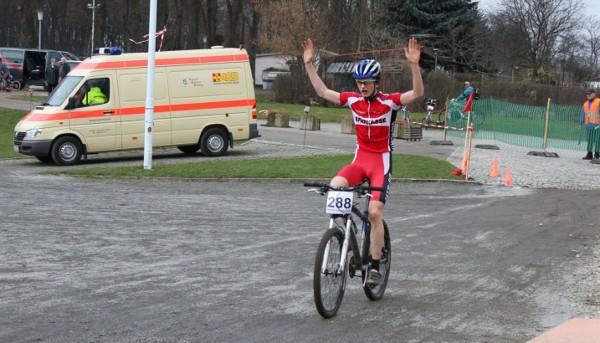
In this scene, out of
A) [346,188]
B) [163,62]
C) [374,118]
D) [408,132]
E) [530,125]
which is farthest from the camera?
[408,132]

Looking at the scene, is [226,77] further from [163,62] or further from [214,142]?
[214,142]

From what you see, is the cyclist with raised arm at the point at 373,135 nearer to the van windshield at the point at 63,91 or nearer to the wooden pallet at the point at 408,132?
the van windshield at the point at 63,91

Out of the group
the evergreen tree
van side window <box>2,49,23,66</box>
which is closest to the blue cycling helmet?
van side window <box>2,49,23,66</box>

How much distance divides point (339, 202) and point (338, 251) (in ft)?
1.34

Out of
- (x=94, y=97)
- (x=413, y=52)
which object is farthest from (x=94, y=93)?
(x=413, y=52)

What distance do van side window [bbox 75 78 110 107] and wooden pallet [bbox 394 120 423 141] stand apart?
40.5 feet

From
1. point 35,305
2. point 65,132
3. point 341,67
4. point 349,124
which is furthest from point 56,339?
point 341,67

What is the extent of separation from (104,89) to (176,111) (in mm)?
1938

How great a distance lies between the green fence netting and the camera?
94.6 feet

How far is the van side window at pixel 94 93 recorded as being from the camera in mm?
22141

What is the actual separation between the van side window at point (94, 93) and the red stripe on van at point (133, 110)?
0.23 m

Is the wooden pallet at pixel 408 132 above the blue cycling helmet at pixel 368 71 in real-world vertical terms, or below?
below

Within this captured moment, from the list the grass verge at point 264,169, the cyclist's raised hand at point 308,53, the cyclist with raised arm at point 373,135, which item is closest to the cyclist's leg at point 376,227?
the cyclist with raised arm at point 373,135

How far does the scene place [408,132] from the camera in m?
31.6
